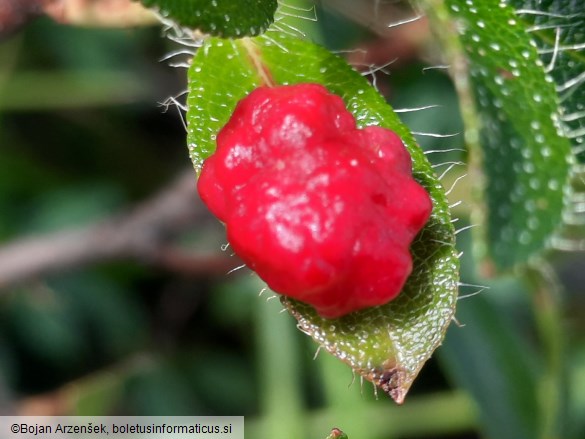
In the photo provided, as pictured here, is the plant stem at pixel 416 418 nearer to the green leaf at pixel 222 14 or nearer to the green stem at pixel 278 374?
the green stem at pixel 278 374

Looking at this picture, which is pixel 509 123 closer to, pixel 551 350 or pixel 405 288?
pixel 405 288

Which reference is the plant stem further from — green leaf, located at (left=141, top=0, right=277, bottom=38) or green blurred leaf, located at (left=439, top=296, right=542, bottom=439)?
green leaf, located at (left=141, top=0, right=277, bottom=38)

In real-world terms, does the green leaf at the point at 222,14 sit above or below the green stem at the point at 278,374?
above

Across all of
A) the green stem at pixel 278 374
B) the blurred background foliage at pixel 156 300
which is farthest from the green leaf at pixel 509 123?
the green stem at pixel 278 374

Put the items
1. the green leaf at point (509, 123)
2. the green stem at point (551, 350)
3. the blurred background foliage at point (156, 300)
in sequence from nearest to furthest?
1. the green leaf at point (509, 123)
2. the green stem at point (551, 350)
3. the blurred background foliage at point (156, 300)

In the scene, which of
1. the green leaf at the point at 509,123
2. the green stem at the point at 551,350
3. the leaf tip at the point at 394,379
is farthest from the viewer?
the green stem at the point at 551,350

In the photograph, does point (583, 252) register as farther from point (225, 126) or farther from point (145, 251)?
point (225, 126)

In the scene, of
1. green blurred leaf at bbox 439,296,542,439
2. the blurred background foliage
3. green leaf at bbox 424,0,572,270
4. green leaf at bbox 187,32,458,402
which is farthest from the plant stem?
green leaf at bbox 424,0,572,270
